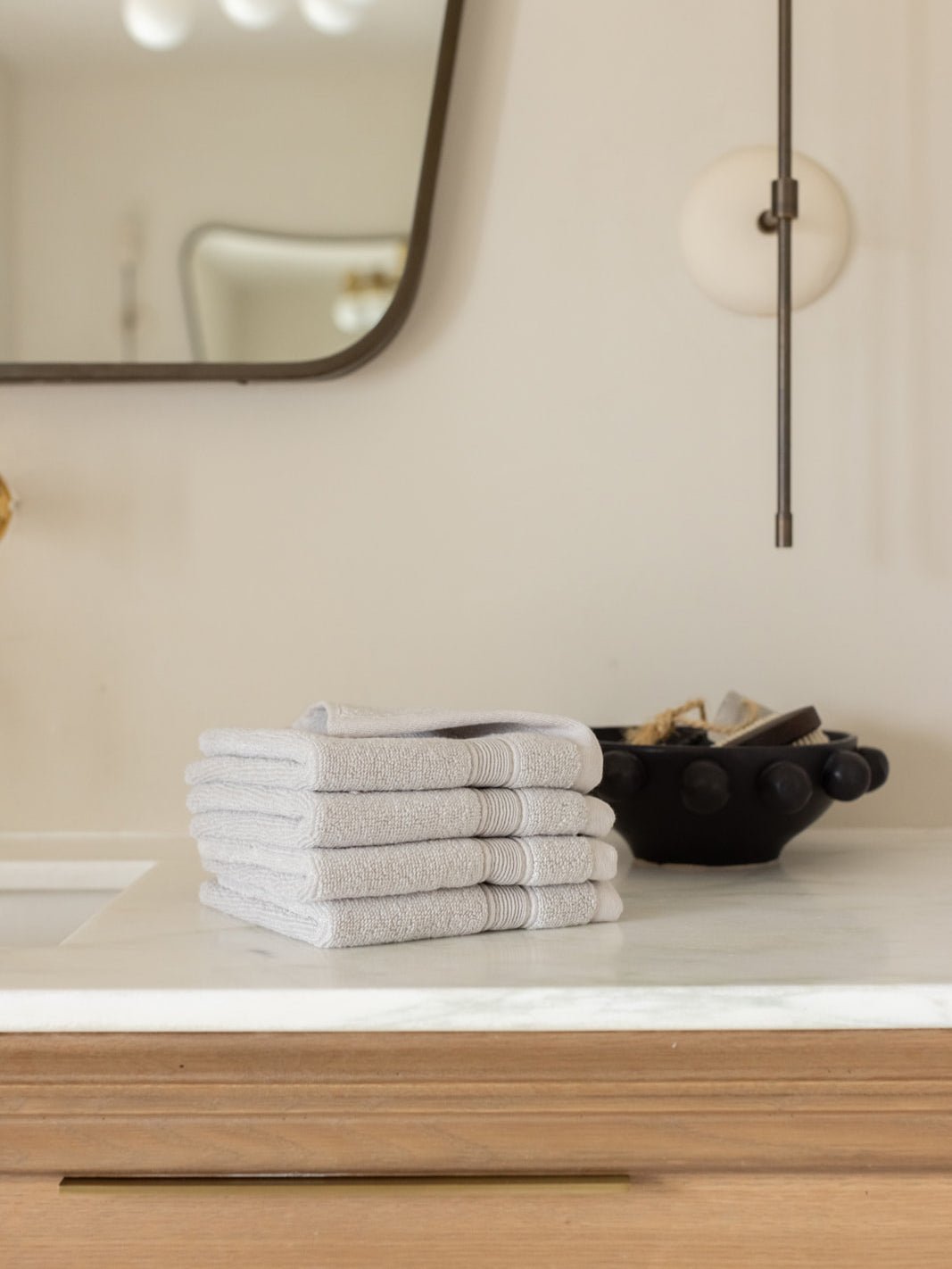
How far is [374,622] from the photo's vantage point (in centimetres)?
130

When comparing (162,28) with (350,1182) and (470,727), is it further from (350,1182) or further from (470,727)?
(350,1182)

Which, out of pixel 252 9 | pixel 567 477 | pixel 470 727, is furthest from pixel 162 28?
pixel 470 727

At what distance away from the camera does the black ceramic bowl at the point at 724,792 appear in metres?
0.98

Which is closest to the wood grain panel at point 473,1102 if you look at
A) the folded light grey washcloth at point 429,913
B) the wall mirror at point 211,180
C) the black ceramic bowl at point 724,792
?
the folded light grey washcloth at point 429,913

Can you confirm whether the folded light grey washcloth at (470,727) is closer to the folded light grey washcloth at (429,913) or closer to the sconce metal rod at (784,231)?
the folded light grey washcloth at (429,913)

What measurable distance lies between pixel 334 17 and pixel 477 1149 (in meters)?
1.01

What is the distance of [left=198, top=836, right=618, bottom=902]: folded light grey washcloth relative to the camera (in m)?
0.80

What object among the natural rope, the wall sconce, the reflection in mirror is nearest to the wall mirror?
the reflection in mirror

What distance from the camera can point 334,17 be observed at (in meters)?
1.26

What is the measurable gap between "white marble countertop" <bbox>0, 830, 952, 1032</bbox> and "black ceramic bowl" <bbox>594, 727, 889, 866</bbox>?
0.07m

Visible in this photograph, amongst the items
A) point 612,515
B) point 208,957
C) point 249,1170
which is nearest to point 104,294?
point 612,515

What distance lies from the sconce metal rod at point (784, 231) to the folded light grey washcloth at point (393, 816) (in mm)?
411

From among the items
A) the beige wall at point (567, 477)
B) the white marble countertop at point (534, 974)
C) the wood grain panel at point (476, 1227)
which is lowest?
the wood grain panel at point (476, 1227)

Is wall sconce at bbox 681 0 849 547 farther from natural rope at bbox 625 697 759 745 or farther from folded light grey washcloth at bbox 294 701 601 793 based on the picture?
folded light grey washcloth at bbox 294 701 601 793
